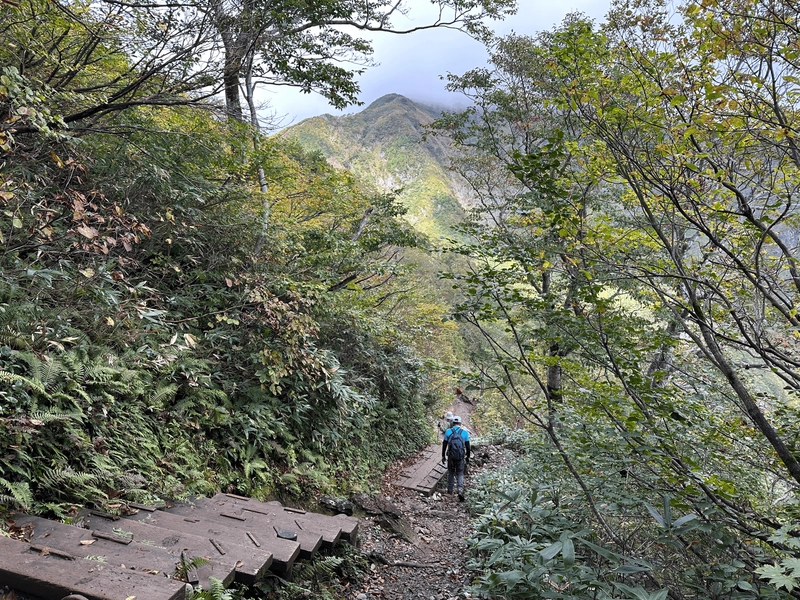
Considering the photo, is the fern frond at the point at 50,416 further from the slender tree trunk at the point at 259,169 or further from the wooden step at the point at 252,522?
the slender tree trunk at the point at 259,169

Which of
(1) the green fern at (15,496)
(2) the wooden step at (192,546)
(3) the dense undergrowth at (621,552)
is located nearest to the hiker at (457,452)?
(3) the dense undergrowth at (621,552)

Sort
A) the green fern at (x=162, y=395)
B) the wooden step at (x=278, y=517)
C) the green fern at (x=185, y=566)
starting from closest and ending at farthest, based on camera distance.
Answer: the green fern at (x=185, y=566) → the wooden step at (x=278, y=517) → the green fern at (x=162, y=395)

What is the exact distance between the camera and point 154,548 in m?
2.89

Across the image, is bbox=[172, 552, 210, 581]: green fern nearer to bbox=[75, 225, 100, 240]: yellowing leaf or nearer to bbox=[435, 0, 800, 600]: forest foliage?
bbox=[435, 0, 800, 600]: forest foliage

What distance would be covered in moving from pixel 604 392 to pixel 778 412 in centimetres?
141

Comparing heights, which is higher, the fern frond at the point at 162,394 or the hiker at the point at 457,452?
the fern frond at the point at 162,394

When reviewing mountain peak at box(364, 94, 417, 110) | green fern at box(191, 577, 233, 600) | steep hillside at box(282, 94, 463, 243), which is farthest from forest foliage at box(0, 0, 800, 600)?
mountain peak at box(364, 94, 417, 110)

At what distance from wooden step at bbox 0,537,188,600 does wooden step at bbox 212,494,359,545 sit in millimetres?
2210

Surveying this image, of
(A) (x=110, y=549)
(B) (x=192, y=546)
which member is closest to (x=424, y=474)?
(B) (x=192, y=546)

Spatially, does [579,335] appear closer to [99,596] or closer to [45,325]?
[99,596]

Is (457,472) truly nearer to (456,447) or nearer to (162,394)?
(456,447)

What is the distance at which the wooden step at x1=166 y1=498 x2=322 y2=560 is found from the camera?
3998 mm

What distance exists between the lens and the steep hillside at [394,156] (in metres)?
65.9

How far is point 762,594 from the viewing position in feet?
7.91
